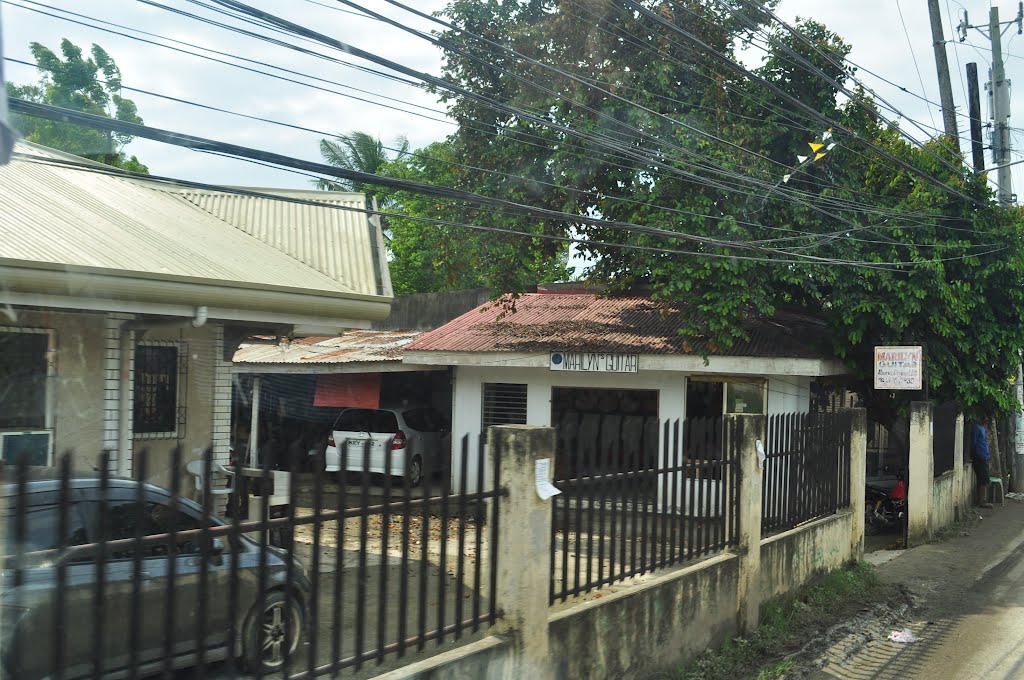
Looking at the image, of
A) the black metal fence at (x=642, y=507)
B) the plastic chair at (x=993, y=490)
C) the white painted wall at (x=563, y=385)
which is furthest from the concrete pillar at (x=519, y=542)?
the plastic chair at (x=993, y=490)

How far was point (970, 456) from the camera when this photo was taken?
17453mm

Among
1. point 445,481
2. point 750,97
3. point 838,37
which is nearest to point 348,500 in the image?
point 445,481

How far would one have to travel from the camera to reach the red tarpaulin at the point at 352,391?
751 inches

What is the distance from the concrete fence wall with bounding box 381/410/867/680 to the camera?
475cm

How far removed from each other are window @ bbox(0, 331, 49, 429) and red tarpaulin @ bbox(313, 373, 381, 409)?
33.8 ft

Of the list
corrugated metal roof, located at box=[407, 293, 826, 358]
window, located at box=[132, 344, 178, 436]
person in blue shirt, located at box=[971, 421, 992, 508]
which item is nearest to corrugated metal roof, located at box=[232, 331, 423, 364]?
corrugated metal roof, located at box=[407, 293, 826, 358]

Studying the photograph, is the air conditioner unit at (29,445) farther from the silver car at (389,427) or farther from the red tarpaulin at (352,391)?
the red tarpaulin at (352,391)

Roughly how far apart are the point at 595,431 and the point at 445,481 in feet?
4.71

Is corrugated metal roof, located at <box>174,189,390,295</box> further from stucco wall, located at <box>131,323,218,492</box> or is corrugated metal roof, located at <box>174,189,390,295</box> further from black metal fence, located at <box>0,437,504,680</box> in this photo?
black metal fence, located at <box>0,437,504,680</box>

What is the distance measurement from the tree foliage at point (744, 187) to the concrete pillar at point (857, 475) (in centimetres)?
307

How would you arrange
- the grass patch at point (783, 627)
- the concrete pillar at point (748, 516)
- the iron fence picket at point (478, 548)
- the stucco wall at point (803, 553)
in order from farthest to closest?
the stucco wall at point (803, 553) < the concrete pillar at point (748, 516) < the grass patch at point (783, 627) < the iron fence picket at point (478, 548)

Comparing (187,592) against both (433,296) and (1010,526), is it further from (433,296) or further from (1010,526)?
(433,296)

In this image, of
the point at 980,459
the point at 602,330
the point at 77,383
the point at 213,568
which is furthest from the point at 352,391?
the point at 213,568

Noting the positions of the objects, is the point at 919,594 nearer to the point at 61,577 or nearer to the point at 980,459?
the point at 980,459
